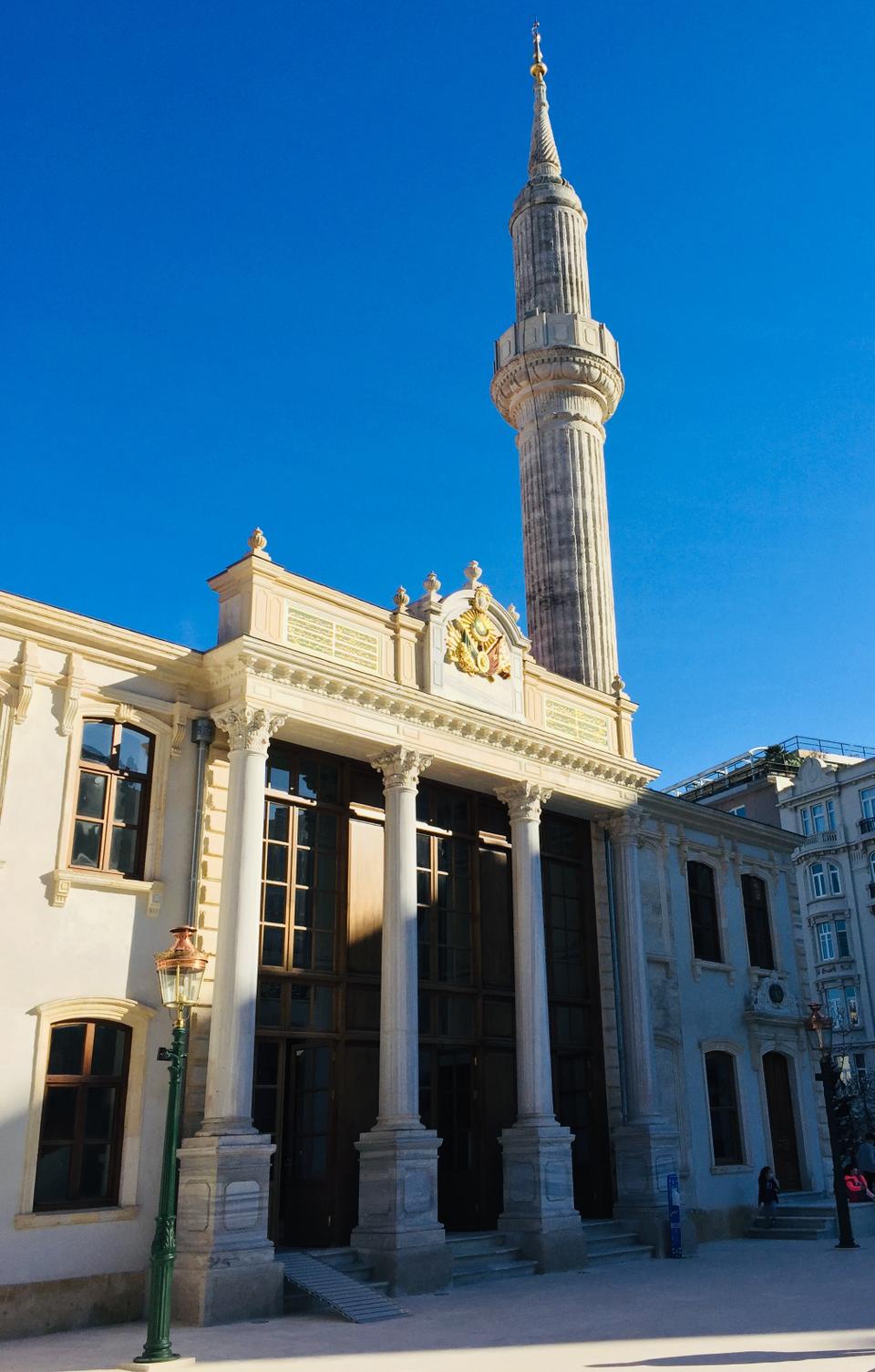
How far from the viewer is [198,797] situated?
16.6 m

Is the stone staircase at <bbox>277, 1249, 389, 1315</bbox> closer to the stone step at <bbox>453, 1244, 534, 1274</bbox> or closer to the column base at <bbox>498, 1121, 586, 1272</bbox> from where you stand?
the stone step at <bbox>453, 1244, 534, 1274</bbox>

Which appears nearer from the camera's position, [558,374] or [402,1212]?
[402,1212]

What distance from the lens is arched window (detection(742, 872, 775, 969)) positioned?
1048 inches

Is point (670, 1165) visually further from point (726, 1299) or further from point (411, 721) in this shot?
point (411, 721)

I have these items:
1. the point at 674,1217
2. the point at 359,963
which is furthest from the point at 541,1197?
the point at 359,963

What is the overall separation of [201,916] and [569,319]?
18981mm

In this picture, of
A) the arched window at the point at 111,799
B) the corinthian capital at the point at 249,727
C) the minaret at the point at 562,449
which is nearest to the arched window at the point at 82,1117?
the arched window at the point at 111,799

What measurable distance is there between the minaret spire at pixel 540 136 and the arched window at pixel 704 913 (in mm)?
19202

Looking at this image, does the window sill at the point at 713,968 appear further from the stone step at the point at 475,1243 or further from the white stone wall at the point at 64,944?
the white stone wall at the point at 64,944

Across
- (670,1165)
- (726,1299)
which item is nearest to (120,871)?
(726,1299)

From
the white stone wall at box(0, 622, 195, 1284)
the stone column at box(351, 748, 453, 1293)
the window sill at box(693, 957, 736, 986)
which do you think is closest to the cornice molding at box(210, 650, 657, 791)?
the stone column at box(351, 748, 453, 1293)

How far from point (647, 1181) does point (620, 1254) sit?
1529 millimetres

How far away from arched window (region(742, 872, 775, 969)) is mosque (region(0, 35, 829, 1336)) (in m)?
0.60

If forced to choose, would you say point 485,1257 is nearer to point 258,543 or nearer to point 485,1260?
point 485,1260
